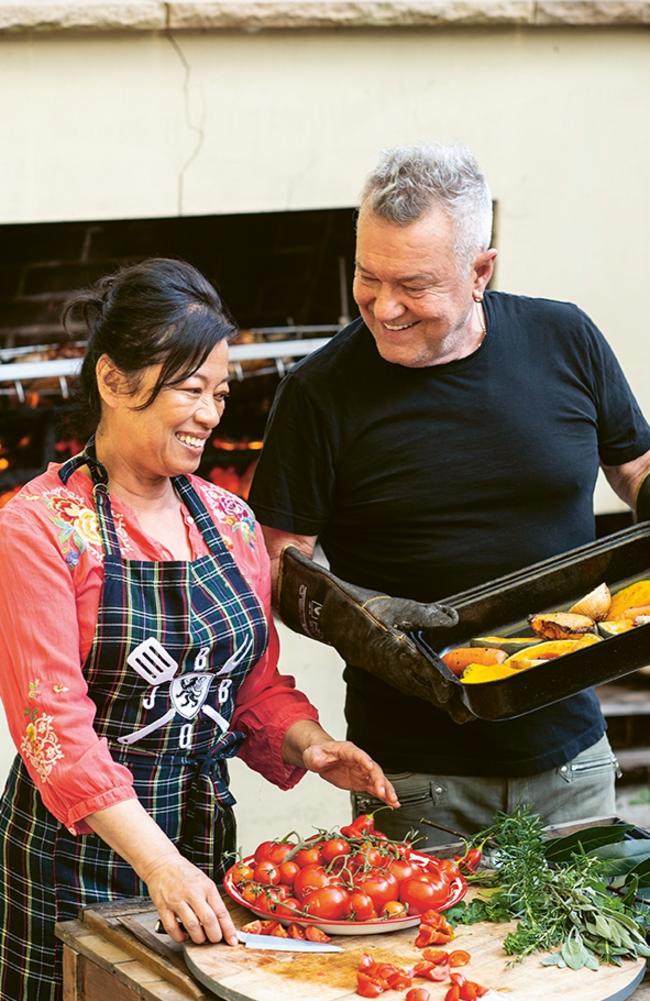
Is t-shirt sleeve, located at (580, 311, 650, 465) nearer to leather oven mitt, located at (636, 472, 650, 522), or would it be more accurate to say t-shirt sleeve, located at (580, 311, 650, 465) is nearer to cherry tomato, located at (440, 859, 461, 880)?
leather oven mitt, located at (636, 472, 650, 522)

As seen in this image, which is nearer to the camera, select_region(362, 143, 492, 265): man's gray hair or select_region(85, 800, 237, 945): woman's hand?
select_region(85, 800, 237, 945): woman's hand

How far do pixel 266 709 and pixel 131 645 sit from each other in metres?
0.33

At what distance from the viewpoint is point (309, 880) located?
1.90 meters

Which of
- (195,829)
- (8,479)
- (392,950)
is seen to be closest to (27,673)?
(195,829)

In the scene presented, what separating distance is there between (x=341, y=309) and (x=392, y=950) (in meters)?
2.71

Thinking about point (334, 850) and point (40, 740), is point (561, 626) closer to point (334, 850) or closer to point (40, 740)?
point (334, 850)

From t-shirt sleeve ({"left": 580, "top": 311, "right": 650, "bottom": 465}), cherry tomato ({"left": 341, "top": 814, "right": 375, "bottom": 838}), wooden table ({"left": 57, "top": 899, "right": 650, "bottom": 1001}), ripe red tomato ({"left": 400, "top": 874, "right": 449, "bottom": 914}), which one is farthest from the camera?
t-shirt sleeve ({"left": 580, "top": 311, "right": 650, "bottom": 465})

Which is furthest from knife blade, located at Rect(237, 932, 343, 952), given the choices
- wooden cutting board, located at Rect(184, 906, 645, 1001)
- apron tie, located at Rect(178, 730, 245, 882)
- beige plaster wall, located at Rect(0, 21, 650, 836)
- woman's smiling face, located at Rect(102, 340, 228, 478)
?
beige plaster wall, located at Rect(0, 21, 650, 836)

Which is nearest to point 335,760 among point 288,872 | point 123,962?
point 288,872

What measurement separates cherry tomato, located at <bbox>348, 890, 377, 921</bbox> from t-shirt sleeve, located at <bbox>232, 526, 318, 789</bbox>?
16.3 inches

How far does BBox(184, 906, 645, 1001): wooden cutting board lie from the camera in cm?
171

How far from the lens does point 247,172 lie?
3.85 m

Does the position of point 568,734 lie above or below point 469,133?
below

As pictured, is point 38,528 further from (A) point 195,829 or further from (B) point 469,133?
(B) point 469,133
